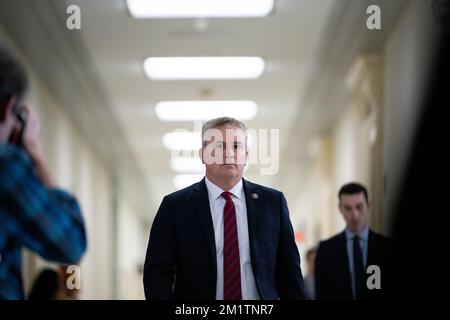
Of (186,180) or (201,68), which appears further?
(201,68)

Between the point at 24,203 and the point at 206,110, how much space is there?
673mm

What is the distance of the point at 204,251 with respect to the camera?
2152 millimetres

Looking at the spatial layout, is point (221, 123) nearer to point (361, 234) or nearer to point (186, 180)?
point (186, 180)

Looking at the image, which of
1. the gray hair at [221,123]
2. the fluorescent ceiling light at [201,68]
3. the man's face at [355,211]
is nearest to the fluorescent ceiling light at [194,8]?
the fluorescent ceiling light at [201,68]

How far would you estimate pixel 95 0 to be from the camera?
257cm

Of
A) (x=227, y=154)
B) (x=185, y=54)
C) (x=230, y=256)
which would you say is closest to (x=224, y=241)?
(x=230, y=256)

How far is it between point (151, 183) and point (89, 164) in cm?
37

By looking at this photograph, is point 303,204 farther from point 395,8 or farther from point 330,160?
point 395,8

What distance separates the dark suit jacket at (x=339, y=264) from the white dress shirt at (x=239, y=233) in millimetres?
461

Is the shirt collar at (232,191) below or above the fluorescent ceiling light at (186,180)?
below

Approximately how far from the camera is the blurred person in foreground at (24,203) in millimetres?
1834

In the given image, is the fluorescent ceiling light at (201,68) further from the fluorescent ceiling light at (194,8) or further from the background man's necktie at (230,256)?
the background man's necktie at (230,256)

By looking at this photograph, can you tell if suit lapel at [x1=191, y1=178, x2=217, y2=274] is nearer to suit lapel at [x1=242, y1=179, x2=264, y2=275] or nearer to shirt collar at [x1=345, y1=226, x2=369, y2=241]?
suit lapel at [x1=242, y1=179, x2=264, y2=275]

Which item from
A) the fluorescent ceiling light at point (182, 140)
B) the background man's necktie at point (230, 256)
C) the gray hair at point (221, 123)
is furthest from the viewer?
the fluorescent ceiling light at point (182, 140)
